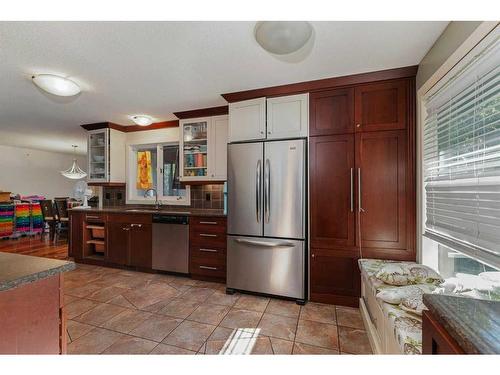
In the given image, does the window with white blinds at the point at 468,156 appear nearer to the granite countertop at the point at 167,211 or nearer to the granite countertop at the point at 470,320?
the granite countertop at the point at 470,320

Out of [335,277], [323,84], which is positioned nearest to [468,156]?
[323,84]

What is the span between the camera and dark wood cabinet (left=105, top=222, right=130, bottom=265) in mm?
3639

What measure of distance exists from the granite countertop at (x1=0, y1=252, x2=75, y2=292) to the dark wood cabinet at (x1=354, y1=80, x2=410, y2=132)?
2555mm

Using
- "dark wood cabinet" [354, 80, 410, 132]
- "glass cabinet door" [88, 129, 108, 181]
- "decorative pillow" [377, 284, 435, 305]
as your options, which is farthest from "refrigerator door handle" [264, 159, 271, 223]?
"glass cabinet door" [88, 129, 108, 181]

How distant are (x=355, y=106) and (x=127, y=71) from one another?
232 centimetres

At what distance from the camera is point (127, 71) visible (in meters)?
2.38

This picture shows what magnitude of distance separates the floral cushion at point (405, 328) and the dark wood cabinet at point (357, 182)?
1.01m

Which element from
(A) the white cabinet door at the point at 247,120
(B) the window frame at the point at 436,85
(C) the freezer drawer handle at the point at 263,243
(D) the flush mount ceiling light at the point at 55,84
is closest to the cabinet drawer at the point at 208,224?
(C) the freezer drawer handle at the point at 263,243

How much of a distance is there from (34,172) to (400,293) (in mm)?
9839

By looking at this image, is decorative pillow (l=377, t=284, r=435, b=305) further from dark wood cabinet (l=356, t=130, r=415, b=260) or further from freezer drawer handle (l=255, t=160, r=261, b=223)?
freezer drawer handle (l=255, t=160, r=261, b=223)

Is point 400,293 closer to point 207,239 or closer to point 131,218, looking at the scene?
point 207,239

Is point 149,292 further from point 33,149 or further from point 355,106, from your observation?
point 33,149

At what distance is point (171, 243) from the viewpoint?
3.35m
